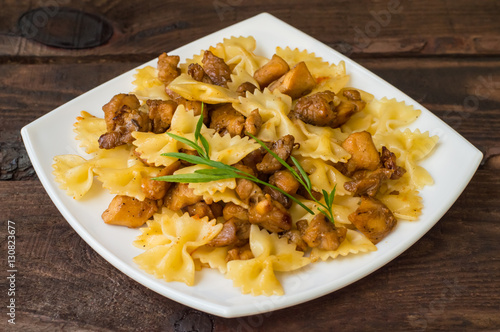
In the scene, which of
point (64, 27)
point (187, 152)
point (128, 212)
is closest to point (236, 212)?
point (187, 152)

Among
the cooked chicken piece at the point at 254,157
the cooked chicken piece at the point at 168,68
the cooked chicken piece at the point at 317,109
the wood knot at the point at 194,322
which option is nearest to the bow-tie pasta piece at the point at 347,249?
the cooked chicken piece at the point at 254,157

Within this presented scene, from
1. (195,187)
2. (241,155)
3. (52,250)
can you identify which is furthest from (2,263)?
(241,155)

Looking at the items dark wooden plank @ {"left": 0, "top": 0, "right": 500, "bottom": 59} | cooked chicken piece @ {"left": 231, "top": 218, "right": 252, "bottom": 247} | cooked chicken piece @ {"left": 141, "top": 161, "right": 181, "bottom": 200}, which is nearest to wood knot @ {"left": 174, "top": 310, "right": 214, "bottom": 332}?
cooked chicken piece @ {"left": 231, "top": 218, "right": 252, "bottom": 247}

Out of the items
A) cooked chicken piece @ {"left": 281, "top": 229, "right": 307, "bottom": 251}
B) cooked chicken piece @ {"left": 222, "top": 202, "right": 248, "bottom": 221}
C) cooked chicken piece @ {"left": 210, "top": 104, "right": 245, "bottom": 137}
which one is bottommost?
cooked chicken piece @ {"left": 281, "top": 229, "right": 307, "bottom": 251}

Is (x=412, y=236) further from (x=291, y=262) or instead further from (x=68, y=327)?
(x=68, y=327)

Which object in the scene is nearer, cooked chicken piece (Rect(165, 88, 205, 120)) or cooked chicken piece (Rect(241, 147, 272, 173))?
cooked chicken piece (Rect(241, 147, 272, 173))

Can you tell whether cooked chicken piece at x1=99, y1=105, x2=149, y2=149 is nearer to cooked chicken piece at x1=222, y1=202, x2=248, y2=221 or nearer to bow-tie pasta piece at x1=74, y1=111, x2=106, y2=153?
bow-tie pasta piece at x1=74, y1=111, x2=106, y2=153

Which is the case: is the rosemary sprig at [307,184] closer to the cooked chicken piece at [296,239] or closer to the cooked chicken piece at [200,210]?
the cooked chicken piece at [296,239]
